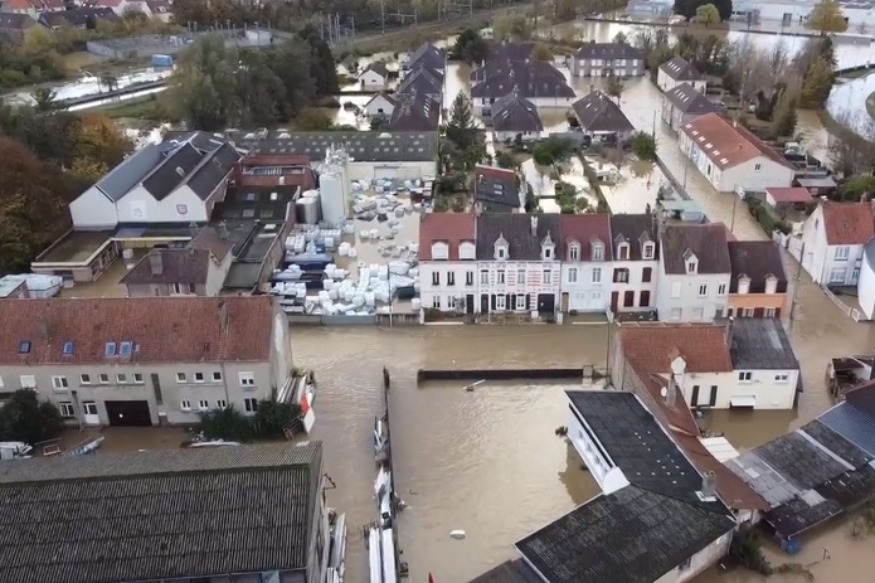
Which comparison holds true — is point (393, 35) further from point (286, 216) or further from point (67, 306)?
point (67, 306)

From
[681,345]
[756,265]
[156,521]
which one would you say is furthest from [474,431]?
[756,265]

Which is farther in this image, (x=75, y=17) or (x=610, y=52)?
(x=75, y=17)

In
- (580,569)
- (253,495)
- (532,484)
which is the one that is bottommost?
(532,484)

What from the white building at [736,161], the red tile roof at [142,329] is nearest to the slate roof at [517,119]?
the white building at [736,161]

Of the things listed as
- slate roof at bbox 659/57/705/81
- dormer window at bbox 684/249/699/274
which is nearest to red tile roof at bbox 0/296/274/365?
dormer window at bbox 684/249/699/274

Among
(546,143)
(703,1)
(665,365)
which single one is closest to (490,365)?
(665,365)

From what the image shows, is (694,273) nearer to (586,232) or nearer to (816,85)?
(586,232)
